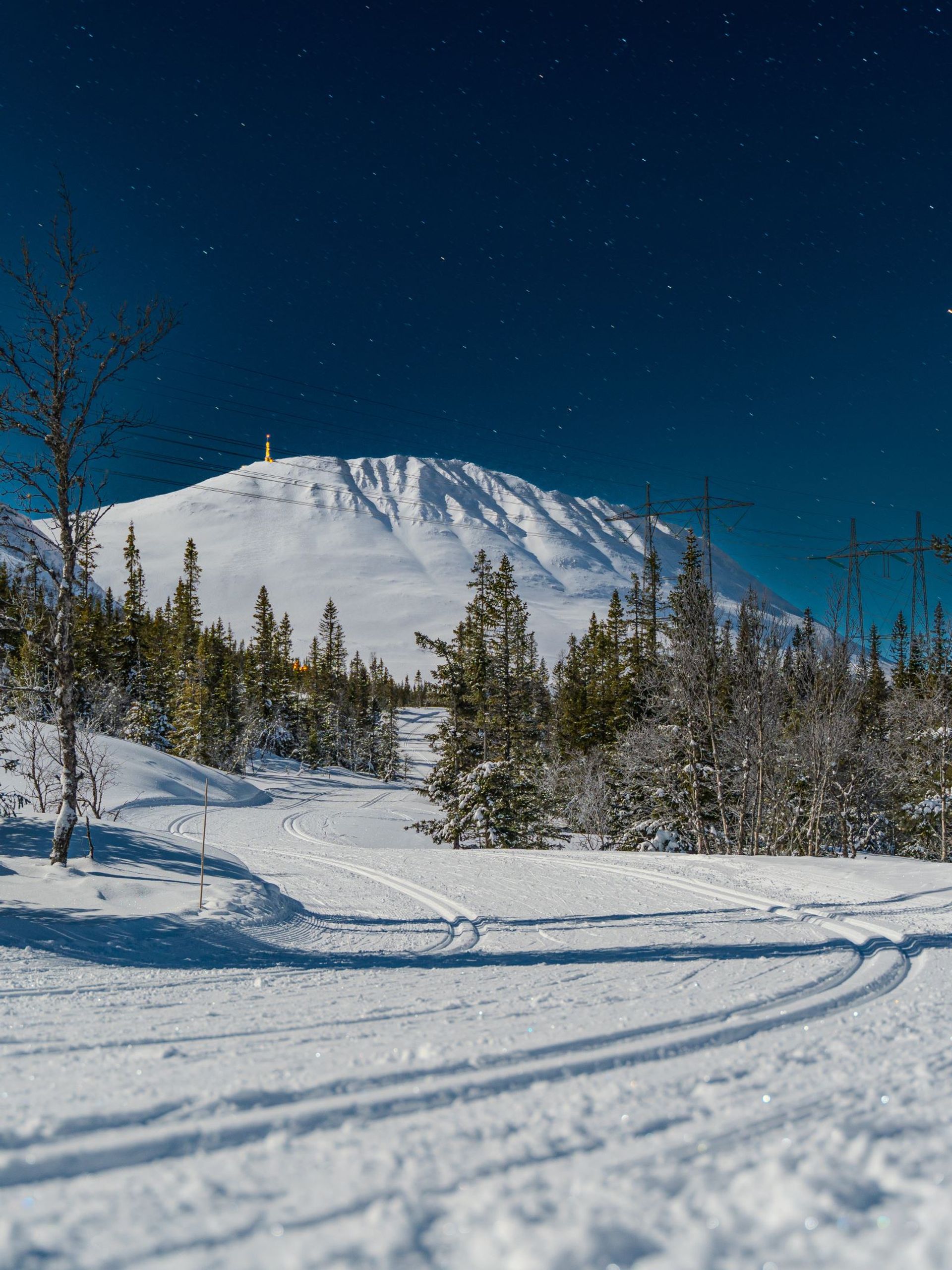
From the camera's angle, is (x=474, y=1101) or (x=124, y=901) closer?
(x=474, y=1101)

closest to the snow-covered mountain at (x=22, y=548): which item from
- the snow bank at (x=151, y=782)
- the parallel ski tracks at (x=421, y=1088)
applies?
the parallel ski tracks at (x=421, y=1088)

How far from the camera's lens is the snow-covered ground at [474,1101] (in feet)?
6.41

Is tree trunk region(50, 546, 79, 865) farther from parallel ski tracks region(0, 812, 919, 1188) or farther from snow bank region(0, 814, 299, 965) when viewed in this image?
parallel ski tracks region(0, 812, 919, 1188)

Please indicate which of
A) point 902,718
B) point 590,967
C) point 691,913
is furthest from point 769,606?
point 590,967

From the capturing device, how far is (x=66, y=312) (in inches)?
402

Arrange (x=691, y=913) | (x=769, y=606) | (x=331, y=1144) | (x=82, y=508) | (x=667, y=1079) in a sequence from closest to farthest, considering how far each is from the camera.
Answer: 1. (x=331, y=1144)
2. (x=667, y=1079)
3. (x=691, y=913)
4. (x=82, y=508)
5. (x=769, y=606)

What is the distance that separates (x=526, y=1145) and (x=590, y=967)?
13.0 feet

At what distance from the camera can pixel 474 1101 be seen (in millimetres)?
2877

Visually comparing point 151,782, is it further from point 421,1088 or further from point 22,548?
point 421,1088

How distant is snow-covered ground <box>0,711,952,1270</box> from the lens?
195 centimetres

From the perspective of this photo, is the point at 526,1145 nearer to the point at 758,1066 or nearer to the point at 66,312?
the point at 758,1066

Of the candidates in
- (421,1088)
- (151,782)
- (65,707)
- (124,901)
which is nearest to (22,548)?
(65,707)

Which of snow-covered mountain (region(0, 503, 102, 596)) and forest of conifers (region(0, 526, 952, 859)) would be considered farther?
forest of conifers (region(0, 526, 952, 859))

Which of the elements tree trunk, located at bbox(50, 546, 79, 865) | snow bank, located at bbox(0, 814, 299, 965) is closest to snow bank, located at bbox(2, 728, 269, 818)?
snow bank, located at bbox(0, 814, 299, 965)
